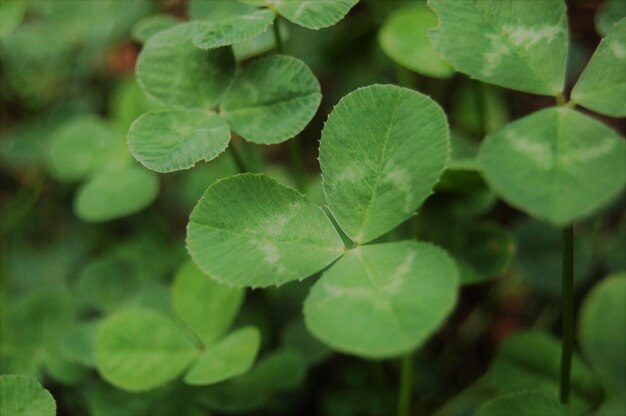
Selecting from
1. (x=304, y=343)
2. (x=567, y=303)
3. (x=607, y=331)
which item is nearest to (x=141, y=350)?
(x=304, y=343)

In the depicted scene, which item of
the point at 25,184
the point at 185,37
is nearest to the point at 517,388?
the point at 185,37

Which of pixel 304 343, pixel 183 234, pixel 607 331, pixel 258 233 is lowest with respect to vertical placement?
pixel 183 234

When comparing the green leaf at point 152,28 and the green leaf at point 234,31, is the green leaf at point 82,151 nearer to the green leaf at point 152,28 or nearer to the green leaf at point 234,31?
the green leaf at point 152,28

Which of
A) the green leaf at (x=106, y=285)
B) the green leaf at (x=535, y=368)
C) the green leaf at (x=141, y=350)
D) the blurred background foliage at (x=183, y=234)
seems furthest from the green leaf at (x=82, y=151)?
the green leaf at (x=535, y=368)

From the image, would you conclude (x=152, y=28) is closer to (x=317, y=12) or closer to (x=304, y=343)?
(x=317, y=12)

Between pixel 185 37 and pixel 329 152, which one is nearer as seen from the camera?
pixel 329 152

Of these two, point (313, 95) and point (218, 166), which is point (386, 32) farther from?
point (218, 166)

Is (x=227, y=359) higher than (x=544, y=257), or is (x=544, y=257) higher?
(x=227, y=359)
